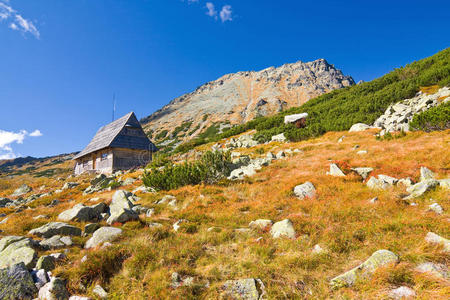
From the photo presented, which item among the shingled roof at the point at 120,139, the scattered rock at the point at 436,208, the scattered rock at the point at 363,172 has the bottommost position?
the scattered rock at the point at 436,208

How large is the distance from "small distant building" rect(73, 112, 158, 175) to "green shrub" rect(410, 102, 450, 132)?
98.7 ft

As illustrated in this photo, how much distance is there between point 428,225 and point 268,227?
3908 mm

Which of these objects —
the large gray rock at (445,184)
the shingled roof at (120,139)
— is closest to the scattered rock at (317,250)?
the large gray rock at (445,184)

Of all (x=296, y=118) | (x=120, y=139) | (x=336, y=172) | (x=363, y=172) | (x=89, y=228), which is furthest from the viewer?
(x=296, y=118)

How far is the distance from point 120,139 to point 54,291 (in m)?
27.3

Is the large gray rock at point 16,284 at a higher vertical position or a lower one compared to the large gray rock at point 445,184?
lower

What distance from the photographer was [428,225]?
517 cm

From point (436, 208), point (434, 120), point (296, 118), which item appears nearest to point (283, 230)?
point (436, 208)

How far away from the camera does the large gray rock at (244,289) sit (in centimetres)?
354

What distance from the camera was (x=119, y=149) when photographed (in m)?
28.1

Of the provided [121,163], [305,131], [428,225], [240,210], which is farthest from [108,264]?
[305,131]

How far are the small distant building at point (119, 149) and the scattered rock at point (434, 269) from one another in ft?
94.7

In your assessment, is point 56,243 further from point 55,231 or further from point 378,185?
point 378,185

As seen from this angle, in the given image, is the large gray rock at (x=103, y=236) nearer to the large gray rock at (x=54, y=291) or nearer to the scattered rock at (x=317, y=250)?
the large gray rock at (x=54, y=291)
